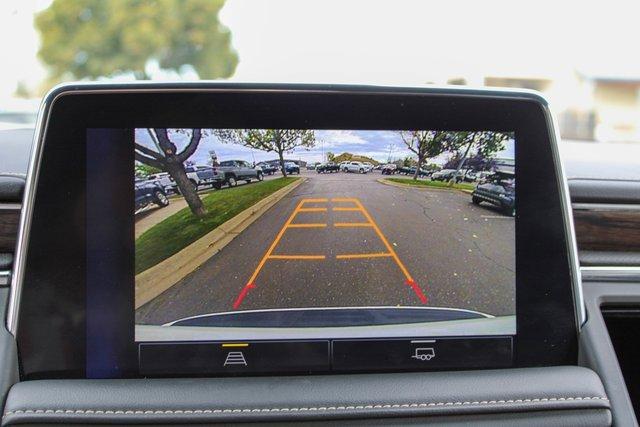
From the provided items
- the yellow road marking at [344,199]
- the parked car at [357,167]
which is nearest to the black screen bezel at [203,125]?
the parked car at [357,167]

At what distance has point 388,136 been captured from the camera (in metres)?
1.76

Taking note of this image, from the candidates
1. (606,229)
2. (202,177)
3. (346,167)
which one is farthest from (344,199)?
(606,229)

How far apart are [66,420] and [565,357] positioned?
1.42m

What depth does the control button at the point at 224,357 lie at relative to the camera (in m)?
1.71

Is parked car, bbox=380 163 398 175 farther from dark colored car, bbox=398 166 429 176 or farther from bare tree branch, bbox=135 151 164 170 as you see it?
bare tree branch, bbox=135 151 164 170

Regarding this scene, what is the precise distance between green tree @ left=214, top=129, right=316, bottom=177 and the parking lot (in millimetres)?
107

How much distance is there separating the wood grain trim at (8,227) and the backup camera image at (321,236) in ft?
1.80

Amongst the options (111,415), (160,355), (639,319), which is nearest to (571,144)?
(639,319)

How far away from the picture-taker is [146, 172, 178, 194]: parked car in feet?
5.68

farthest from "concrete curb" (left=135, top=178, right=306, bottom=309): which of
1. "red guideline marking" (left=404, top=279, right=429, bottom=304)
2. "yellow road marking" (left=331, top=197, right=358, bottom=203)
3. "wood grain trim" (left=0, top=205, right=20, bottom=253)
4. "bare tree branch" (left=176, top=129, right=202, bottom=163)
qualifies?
"wood grain trim" (left=0, top=205, right=20, bottom=253)

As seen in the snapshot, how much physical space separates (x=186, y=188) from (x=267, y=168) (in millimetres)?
240

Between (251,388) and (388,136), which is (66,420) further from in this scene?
(388,136)

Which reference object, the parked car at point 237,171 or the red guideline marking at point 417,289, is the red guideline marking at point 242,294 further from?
the red guideline marking at point 417,289

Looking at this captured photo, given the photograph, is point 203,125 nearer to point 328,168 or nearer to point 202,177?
point 202,177
